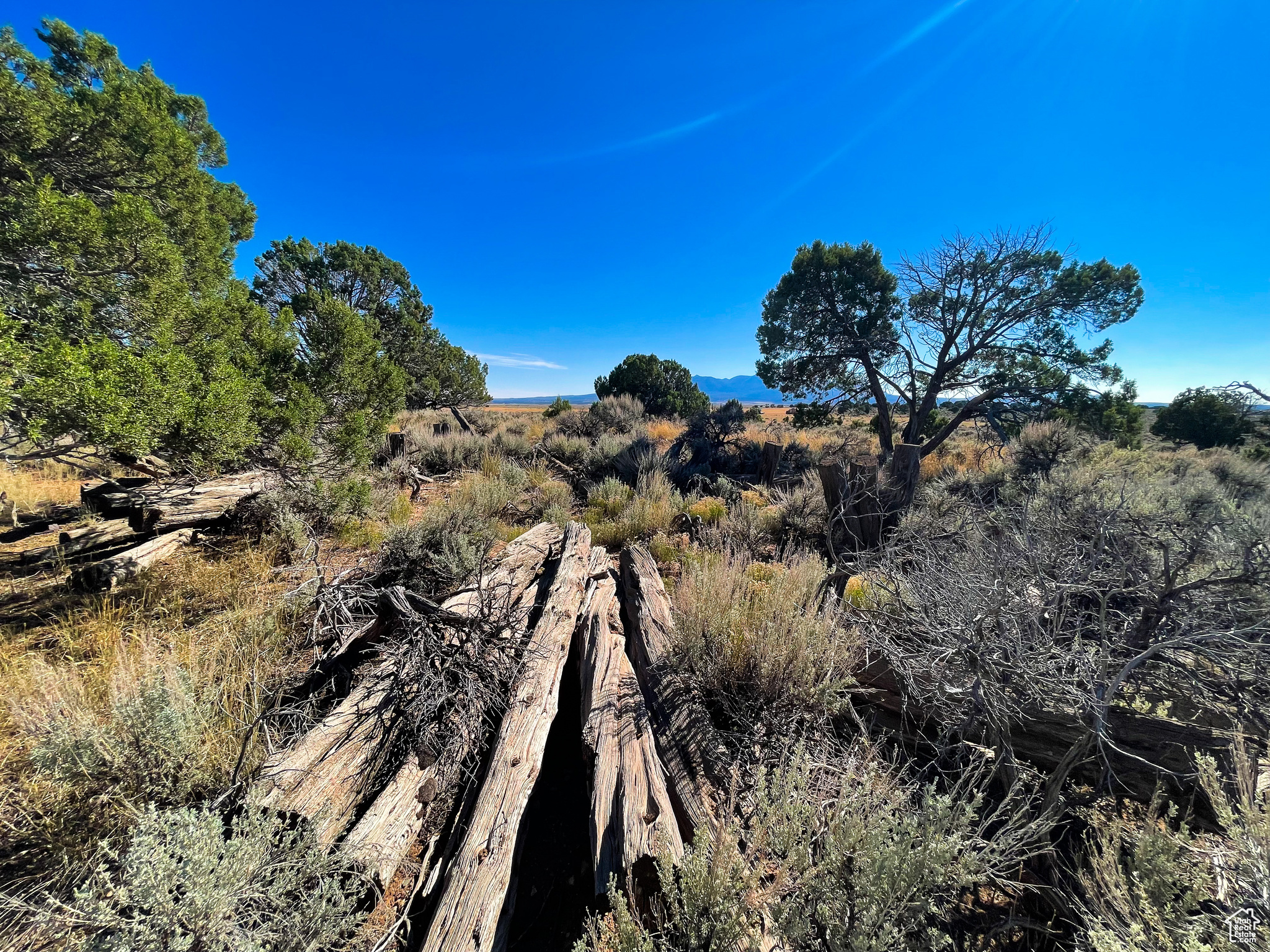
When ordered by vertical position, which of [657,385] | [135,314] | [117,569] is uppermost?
[657,385]

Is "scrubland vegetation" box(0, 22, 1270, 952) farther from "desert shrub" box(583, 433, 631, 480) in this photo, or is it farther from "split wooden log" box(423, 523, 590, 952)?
"desert shrub" box(583, 433, 631, 480)

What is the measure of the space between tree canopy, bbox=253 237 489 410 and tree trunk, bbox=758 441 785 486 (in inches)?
363

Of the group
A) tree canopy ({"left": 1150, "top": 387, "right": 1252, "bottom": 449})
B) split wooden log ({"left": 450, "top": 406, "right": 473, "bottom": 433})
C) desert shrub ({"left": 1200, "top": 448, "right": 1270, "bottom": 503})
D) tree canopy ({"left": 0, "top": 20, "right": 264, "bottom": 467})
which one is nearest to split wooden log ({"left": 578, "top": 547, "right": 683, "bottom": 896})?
tree canopy ({"left": 0, "top": 20, "right": 264, "bottom": 467})

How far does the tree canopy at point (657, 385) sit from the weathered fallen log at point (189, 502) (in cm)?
1566

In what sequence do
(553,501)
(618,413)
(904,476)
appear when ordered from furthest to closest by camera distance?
(618,413) → (553,501) → (904,476)

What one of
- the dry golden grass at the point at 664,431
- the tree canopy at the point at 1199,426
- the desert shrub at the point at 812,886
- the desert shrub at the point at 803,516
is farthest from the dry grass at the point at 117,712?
the tree canopy at the point at 1199,426

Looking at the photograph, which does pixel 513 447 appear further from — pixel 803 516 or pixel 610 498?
pixel 803 516

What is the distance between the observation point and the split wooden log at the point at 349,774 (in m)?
1.78

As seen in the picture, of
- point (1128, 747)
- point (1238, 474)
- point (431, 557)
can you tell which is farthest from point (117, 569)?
point (1238, 474)

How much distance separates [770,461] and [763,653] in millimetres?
6241

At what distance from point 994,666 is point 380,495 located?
7.02 metres

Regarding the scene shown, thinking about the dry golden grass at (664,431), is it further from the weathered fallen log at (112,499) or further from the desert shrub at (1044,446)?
the weathered fallen log at (112,499)

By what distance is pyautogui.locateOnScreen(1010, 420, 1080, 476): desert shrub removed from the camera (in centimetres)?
872

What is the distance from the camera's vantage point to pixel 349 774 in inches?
79.6
